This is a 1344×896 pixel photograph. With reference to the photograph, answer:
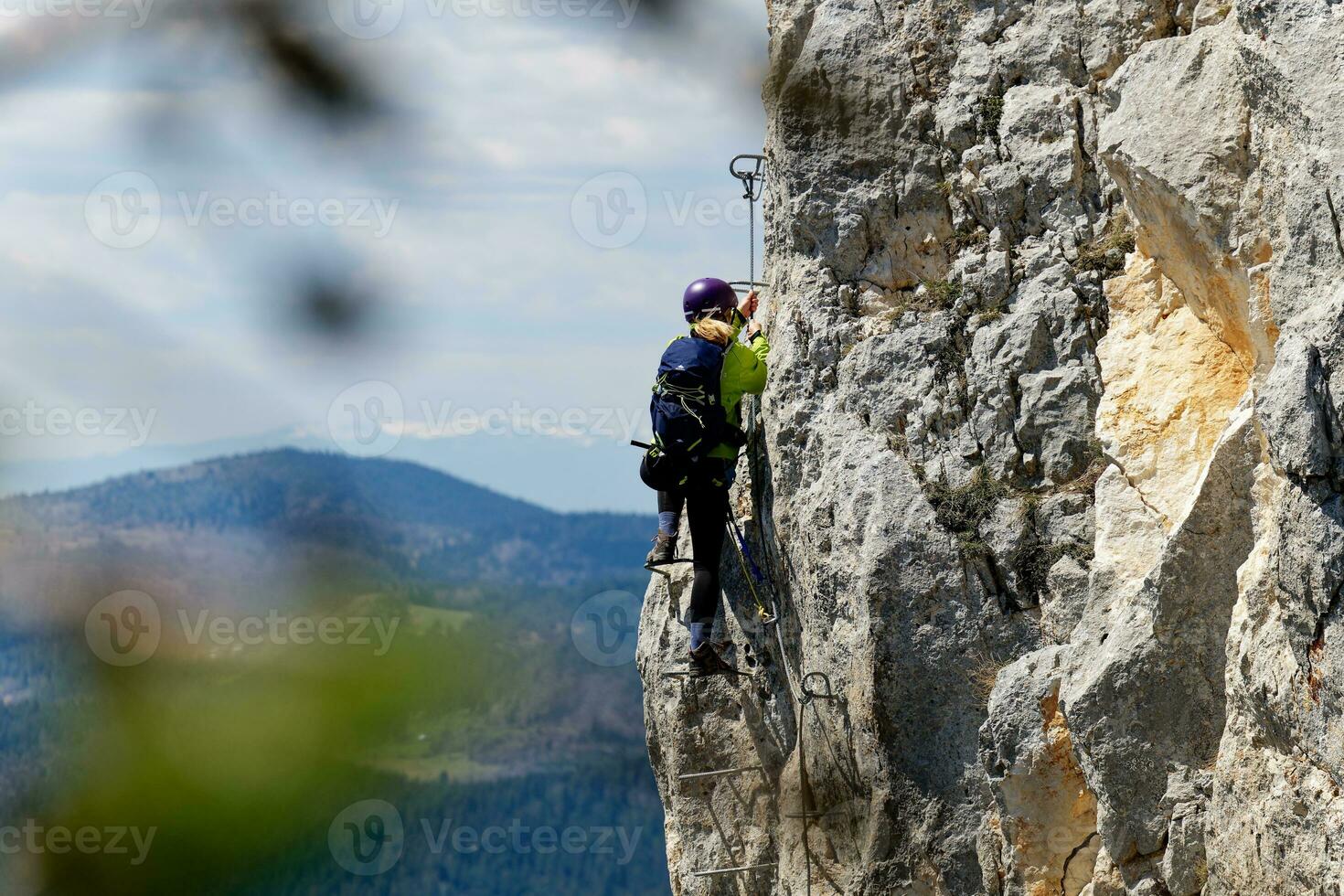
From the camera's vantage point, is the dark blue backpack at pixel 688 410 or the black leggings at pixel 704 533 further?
the black leggings at pixel 704 533

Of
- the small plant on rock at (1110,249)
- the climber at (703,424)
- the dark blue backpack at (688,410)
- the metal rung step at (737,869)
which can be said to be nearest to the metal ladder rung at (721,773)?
the metal rung step at (737,869)

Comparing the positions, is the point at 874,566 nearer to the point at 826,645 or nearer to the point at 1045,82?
the point at 826,645

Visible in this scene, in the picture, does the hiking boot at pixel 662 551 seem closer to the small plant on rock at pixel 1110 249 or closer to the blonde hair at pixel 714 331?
the blonde hair at pixel 714 331

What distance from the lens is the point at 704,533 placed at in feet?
36.8

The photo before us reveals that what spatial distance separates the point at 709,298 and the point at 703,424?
1103 mm

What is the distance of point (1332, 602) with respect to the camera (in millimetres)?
5387

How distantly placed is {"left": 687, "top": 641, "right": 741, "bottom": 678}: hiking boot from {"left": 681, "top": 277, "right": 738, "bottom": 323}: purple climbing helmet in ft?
9.81

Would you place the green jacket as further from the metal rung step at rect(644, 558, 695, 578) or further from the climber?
the metal rung step at rect(644, 558, 695, 578)

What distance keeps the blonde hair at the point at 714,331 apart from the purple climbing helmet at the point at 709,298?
24 centimetres

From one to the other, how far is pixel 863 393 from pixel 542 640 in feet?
27.1

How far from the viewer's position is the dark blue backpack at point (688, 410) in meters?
10.5

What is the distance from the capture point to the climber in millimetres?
10508

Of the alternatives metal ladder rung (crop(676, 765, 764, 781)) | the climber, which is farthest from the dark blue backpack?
metal ladder rung (crop(676, 765, 764, 781))

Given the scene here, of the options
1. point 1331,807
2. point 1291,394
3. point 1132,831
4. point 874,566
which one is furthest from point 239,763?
point 874,566
